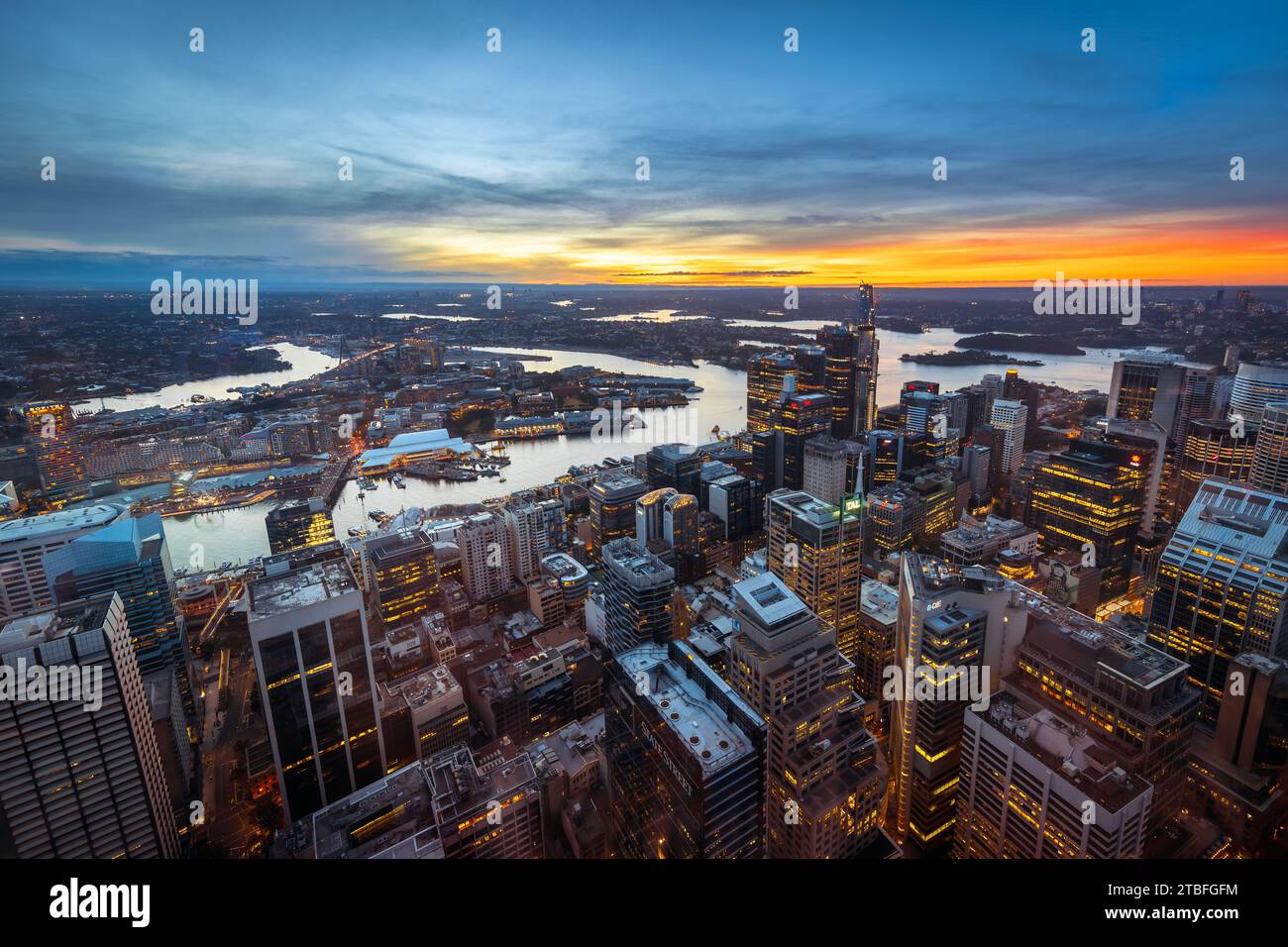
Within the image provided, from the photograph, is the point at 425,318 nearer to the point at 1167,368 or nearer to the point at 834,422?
the point at 834,422

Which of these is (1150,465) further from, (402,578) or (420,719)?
(402,578)

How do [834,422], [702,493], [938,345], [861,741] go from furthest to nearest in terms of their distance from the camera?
[938,345], [834,422], [702,493], [861,741]

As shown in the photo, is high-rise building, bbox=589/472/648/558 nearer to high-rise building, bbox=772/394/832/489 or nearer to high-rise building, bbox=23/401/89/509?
high-rise building, bbox=772/394/832/489

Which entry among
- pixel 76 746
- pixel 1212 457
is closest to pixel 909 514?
pixel 1212 457

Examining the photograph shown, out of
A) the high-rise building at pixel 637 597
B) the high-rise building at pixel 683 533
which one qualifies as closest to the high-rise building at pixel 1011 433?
the high-rise building at pixel 683 533

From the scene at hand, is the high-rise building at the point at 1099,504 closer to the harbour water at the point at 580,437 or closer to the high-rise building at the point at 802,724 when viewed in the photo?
the high-rise building at the point at 802,724

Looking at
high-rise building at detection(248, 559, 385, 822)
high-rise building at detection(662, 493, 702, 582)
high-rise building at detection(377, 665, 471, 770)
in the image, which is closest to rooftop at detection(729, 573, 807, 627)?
high-rise building at detection(248, 559, 385, 822)
